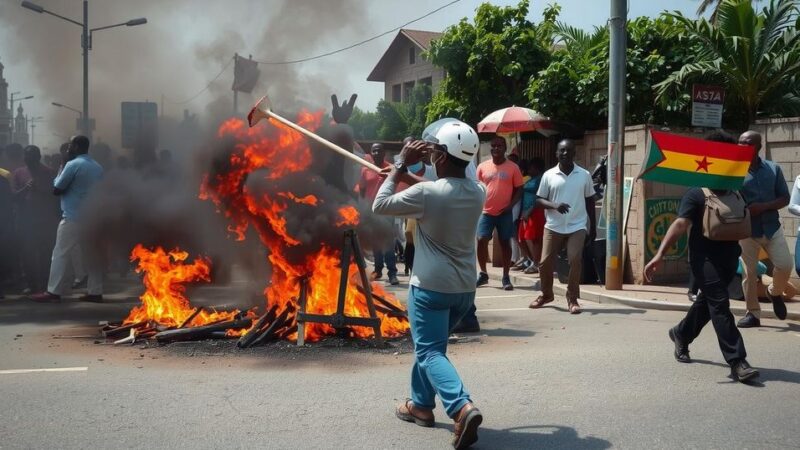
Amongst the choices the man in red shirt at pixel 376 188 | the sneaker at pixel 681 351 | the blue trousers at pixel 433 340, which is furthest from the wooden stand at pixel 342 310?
the man in red shirt at pixel 376 188

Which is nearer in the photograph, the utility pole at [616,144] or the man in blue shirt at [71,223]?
the man in blue shirt at [71,223]

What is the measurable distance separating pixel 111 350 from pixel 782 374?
5.12 meters

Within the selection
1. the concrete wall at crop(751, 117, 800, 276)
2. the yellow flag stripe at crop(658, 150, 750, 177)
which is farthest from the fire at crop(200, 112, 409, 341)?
the concrete wall at crop(751, 117, 800, 276)

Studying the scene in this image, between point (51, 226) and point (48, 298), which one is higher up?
point (51, 226)

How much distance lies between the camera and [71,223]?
31.7 ft

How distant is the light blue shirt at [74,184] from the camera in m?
9.59

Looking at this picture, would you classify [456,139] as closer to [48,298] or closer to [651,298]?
[651,298]

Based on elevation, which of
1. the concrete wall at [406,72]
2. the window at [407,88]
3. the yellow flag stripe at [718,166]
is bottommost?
the yellow flag stripe at [718,166]

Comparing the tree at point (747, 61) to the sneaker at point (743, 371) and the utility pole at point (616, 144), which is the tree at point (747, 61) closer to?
the utility pole at point (616, 144)

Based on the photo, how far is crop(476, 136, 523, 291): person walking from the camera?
10.4 meters

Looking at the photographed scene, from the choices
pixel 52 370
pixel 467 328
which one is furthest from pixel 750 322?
pixel 52 370

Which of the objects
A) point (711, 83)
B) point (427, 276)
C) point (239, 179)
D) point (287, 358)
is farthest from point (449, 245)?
point (711, 83)

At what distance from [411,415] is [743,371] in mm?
2417

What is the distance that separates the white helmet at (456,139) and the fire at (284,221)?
8.40 feet
